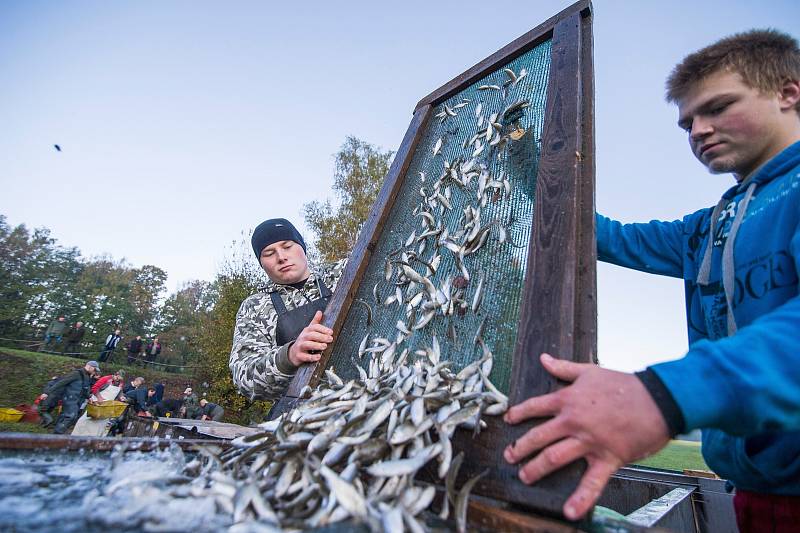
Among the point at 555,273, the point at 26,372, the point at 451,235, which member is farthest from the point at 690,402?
the point at 26,372

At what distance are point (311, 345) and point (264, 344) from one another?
1.17m

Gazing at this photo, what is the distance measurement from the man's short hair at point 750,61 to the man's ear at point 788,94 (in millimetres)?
21

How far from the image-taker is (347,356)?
2.41 meters

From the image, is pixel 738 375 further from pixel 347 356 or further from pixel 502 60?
pixel 502 60

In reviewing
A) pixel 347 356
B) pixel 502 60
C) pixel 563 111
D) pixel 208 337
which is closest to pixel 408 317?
pixel 347 356

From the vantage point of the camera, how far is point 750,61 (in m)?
1.87

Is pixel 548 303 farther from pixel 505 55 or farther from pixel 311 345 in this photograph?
pixel 505 55

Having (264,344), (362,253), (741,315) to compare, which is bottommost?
(264,344)

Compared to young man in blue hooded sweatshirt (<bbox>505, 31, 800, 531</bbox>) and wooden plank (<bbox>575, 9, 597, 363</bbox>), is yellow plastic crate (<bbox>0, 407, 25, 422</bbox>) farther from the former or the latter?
wooden plank (<bbox>575, 9, 597, 363</bbox>)

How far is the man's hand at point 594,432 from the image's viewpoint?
40.4 inches

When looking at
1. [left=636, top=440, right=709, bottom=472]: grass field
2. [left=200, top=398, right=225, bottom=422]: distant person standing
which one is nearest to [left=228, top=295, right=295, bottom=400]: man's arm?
[left=636, top=440, right=709, bottom=472]: grass field

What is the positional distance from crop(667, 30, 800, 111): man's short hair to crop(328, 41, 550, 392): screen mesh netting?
2.57 ft

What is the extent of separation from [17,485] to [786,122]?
325cm

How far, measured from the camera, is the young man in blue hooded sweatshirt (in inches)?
40.4
